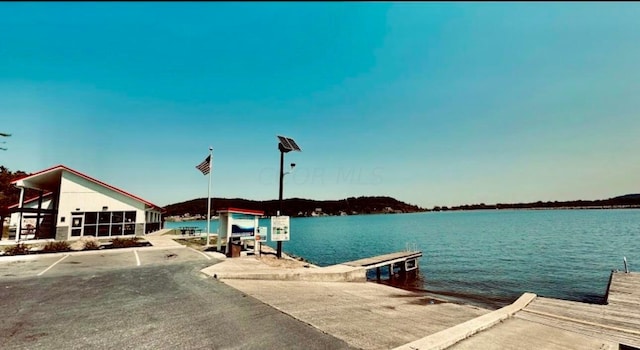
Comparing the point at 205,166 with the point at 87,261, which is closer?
the point at 87,261

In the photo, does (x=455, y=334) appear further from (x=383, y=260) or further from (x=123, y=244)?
(x=123, y=244)

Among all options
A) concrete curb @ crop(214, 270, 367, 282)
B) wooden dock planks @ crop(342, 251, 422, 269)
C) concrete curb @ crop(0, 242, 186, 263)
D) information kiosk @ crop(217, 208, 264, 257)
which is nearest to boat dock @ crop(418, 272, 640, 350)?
concrete curb @ crop(214, 270, 367, 282)

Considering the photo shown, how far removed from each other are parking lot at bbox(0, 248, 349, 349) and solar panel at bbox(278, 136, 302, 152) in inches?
368

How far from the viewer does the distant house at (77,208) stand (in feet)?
95.2

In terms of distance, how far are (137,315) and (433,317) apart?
8.20 meters

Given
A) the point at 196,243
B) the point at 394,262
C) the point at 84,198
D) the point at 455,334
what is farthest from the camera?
the point at 84,198

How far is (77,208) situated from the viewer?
2975 centimetres

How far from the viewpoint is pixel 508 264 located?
106ft

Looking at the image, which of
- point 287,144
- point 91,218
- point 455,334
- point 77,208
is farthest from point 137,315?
point 91,218

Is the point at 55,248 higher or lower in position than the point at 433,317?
higher

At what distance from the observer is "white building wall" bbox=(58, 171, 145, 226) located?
29.2 metres

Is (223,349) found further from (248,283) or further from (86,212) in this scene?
(86,212)

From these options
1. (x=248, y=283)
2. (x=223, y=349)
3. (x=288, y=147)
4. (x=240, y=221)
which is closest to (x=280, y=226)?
(x=240, y=221)

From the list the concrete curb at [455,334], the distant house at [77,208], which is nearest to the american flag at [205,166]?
the distant house at [77,208]
